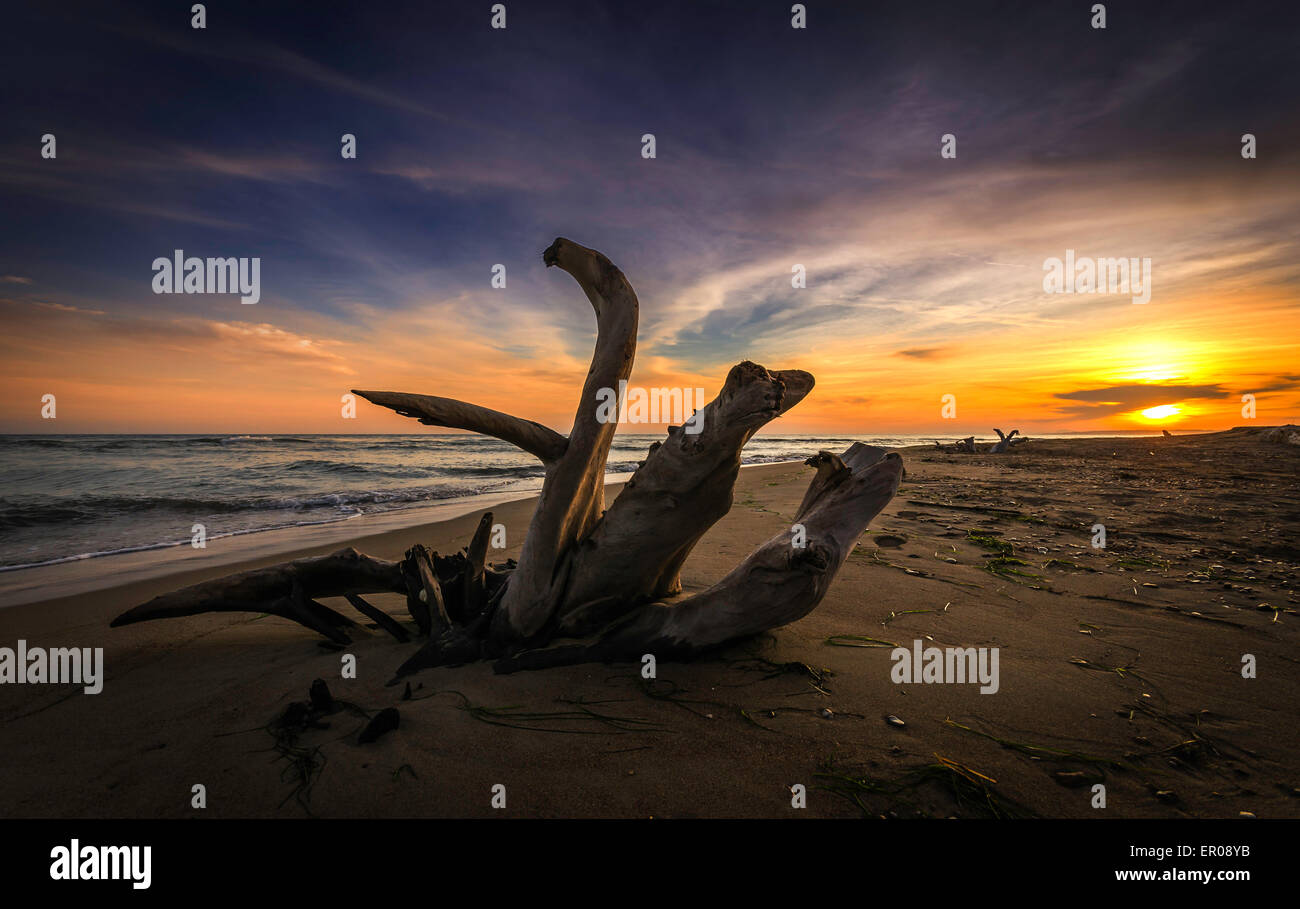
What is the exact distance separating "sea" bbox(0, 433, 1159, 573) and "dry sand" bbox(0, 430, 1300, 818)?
20.0 feet

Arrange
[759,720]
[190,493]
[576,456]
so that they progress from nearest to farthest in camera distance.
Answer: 1. [759,720]
2. [576,456]
3. [190,493]

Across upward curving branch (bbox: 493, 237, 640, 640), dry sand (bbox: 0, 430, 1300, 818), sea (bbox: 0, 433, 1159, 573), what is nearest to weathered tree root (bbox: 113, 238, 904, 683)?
upward curving branch (bbox: 493, 237, 640, 640)

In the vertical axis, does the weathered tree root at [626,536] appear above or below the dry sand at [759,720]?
above

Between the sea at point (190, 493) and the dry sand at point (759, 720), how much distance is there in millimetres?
6093

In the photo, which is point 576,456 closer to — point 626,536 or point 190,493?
point 626,536

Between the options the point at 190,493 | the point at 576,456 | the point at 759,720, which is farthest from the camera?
the point at 190,493

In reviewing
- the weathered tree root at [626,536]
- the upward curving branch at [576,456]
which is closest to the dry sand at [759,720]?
the weathered tree root at [626,536]

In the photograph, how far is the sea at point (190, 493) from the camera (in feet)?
33.3

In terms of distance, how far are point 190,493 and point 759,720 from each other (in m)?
19.2

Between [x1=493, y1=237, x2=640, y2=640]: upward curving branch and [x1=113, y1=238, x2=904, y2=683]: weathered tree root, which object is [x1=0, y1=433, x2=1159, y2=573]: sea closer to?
[x1=113, y1=238, x2=904, y2=683]: weathered tree root

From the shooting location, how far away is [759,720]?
2.81 metres

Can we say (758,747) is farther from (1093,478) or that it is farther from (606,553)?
(1093,478)

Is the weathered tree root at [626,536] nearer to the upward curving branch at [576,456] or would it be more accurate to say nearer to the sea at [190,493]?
the upward curving branch at [576,456]

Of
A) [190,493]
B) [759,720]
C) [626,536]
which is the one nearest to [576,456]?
[626,536]
